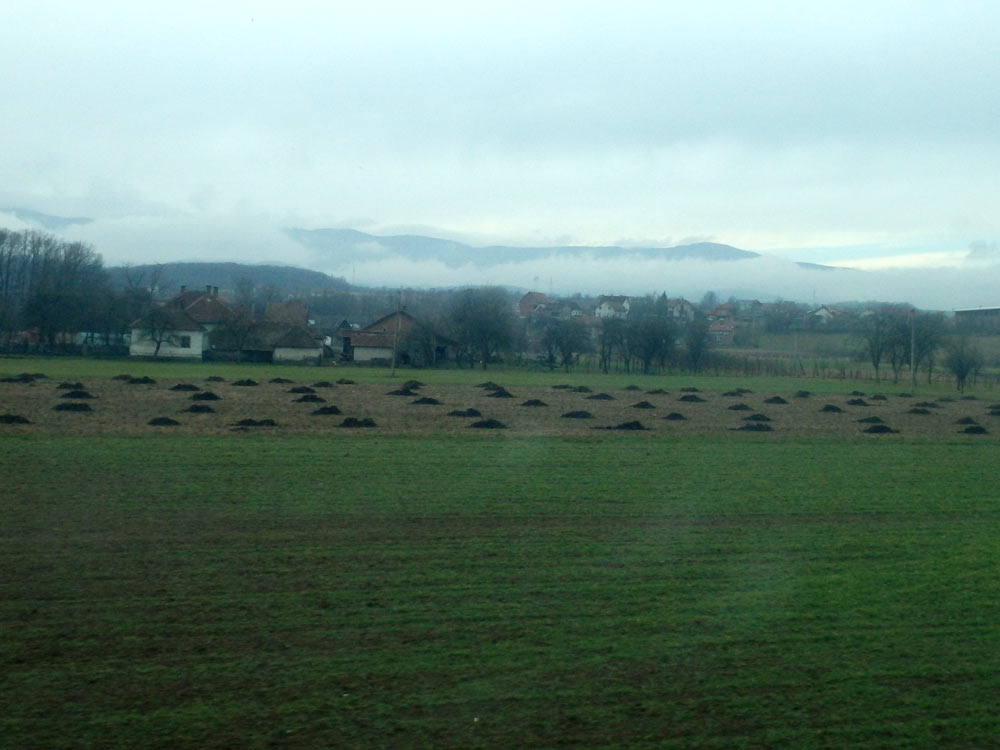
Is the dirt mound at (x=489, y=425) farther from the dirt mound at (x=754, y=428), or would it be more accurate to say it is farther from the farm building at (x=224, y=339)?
the farm building at (x=224, y=339)

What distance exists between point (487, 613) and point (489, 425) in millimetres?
18468

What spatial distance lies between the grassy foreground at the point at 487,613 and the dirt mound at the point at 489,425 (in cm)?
998

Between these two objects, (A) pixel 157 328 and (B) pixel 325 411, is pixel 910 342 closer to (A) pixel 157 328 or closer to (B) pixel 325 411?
(B) pixel 325 411

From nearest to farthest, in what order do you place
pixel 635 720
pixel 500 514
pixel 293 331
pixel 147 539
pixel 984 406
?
pixel 635 720
pixel 147 539
pixel 500 514
pixel 984 406
pixel 293 331

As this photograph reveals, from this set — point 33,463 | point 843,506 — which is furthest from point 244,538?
point 843,506

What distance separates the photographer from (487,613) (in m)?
8.47

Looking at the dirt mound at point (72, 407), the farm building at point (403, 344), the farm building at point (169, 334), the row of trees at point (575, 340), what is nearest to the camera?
the dirt mound at point (72, 407)

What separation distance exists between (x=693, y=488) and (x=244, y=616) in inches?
393

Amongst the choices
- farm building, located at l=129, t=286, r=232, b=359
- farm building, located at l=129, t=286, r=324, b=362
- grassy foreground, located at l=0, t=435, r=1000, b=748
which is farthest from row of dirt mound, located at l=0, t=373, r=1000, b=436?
farm building, located at l=129, t=286, r=232, b=359

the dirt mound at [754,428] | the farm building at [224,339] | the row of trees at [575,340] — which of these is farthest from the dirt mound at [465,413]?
the farm building at [224,339]

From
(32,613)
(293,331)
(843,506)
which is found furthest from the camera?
(293,331)

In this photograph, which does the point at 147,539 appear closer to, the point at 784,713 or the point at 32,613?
the point at 32,613

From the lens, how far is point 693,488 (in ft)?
54.0

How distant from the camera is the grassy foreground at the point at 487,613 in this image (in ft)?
20.1
